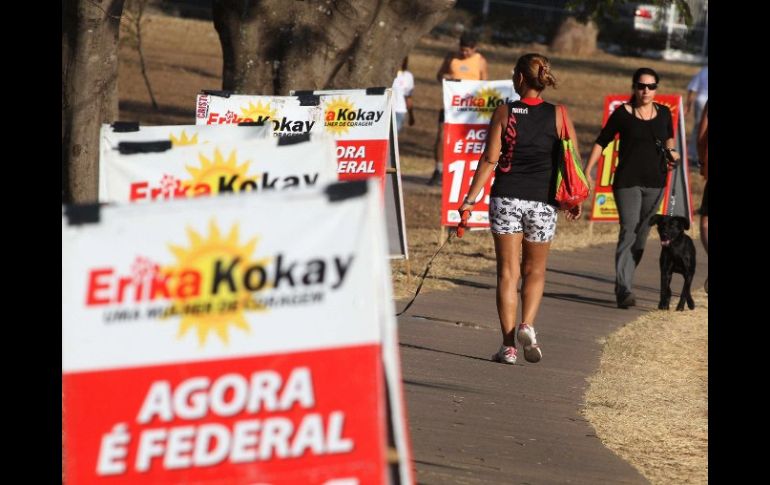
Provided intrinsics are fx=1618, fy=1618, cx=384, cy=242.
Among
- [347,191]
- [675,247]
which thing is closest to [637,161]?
[675,247]

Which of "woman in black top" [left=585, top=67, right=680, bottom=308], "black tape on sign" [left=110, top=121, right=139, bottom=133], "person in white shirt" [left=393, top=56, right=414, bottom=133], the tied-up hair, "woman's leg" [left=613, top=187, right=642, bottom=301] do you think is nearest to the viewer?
"black tape on sign" [left=110, top=121, right=139, bottom=133]

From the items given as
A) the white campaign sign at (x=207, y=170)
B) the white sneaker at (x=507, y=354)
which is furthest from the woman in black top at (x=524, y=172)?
the white campaign sign at (x=207, y=170)

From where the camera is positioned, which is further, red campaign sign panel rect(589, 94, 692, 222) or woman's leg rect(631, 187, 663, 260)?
red campaign sign panel rect(589, 94, 692, 222)

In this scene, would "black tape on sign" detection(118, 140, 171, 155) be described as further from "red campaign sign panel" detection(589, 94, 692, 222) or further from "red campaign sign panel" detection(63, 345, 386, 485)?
"red campaign sign panel" detection(589, 94, 692, 222)

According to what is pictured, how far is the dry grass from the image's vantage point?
7.86 metres

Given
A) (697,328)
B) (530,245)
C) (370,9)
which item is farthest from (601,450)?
(370,9)

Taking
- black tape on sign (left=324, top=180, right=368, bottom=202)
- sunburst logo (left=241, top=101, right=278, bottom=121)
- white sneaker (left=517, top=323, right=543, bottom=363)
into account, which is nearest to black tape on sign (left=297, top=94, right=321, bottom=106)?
sunburst logo (left=241, top=101, right=278, bottom=121)

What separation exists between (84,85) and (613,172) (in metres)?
5.58

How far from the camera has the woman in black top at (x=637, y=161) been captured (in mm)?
12586

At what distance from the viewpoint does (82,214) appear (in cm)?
497

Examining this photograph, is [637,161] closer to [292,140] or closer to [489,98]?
[489,98]

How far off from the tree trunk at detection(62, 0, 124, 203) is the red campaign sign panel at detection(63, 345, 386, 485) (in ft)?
24.6

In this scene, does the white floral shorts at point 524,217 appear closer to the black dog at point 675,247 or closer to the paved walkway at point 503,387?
the paved walkway at point 503,387

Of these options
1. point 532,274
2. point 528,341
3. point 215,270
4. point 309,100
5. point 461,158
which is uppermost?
point 215,270
